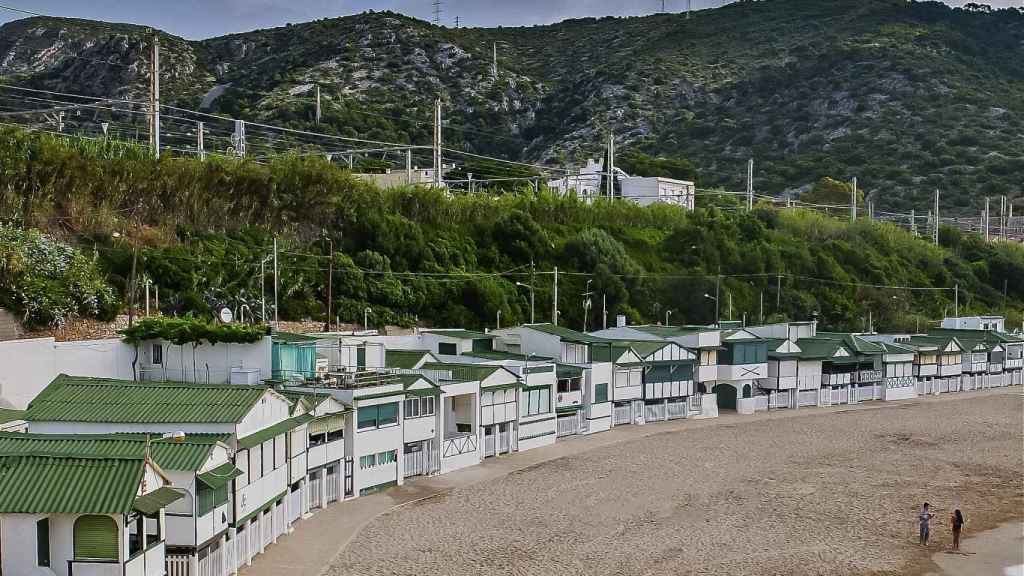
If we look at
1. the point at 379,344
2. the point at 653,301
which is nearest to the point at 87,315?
the point at 379,344

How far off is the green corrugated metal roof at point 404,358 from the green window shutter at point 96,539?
2053 centimetres

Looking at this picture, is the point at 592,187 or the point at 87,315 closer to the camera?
the point at 87,315

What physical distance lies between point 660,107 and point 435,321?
10330 cm

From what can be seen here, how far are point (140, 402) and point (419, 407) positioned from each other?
10662 mm

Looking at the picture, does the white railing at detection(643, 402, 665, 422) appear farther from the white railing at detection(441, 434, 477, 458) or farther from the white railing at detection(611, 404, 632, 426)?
the white railing at detection(441, 434, 477, 458)

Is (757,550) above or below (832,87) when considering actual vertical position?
below

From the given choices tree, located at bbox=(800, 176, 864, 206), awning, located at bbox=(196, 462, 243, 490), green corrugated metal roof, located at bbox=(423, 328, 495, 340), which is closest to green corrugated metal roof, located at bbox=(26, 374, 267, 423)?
awning, located at bbox=(196, 462, 243, 490)

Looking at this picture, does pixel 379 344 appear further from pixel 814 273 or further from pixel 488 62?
pixel 488 62

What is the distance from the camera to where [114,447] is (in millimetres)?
20406

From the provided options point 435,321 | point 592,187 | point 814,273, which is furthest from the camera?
point 592,187

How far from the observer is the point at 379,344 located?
1487 inches

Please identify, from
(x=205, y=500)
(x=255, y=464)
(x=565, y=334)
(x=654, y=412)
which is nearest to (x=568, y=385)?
(x=565, y=334)

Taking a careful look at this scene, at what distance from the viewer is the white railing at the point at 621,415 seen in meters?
47.5

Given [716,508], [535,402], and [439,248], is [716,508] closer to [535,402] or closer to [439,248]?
[535,402]
